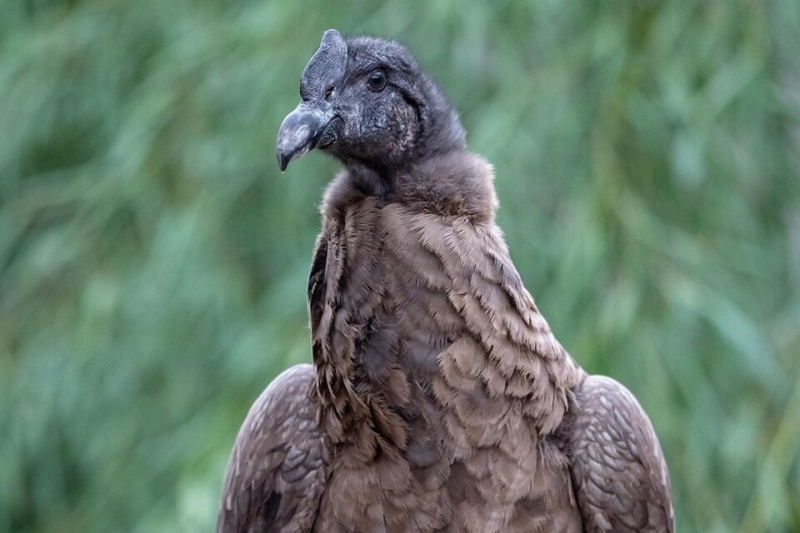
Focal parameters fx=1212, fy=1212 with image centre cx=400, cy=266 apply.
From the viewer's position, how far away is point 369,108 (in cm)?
236

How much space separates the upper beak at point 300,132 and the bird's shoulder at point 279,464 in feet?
1.96

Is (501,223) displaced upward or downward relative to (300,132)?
upward

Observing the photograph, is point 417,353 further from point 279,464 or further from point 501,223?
point 501,223

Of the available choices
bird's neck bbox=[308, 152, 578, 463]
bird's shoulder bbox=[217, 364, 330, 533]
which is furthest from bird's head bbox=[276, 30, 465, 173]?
bird's shoulder bbox=[217, 364, 330, 533]

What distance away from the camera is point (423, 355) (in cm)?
231

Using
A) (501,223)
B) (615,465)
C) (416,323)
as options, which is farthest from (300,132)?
(501,223)

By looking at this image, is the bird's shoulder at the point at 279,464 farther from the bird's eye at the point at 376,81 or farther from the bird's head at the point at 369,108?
the bird's eye at the point at 376,81

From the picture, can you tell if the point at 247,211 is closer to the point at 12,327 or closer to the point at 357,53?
the point at 12,327

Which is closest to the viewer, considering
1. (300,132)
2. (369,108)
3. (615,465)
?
(300,132)

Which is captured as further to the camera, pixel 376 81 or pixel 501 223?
pixel 501 223

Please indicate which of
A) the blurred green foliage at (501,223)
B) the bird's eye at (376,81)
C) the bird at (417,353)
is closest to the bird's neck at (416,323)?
the bird at (417,353)

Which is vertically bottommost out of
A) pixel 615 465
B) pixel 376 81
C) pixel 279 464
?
pixel 615 465

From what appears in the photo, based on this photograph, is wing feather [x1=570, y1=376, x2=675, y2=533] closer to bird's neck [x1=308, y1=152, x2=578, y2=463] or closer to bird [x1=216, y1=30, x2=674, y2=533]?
bird [x1=216, y1=30, x2=674, y2=533]

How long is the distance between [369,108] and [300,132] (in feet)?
0.65
